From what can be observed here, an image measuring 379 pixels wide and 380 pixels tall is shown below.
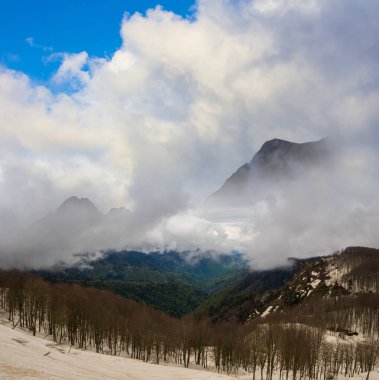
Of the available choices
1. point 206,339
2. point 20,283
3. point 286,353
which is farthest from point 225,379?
A: point 20,283

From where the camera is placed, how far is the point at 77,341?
12381 centimetres

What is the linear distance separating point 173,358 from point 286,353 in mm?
45070

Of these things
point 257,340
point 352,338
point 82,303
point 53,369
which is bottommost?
point 352,338

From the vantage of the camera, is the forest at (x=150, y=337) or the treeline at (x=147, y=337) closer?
the forest at (x=150, y=337)

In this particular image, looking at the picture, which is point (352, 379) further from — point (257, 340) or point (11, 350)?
point (11, 350)

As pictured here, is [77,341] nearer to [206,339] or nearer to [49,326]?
[49,326]

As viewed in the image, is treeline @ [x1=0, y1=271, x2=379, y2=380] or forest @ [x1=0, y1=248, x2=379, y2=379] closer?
forest @ [x1=0, y1=248, x2=379, y2=379]

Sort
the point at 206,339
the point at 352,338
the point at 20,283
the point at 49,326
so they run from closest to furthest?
the point at 49,326 → the point at 20,283 → the point at 206,339 → the point at 352,338

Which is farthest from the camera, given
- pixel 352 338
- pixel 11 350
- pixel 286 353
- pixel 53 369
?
pixel 352 338

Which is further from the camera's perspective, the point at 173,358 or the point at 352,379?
the point at 173,358

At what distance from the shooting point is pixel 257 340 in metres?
126

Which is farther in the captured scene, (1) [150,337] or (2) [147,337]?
(1) [150,337]

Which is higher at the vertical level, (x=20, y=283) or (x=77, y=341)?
(x=20, y=283)

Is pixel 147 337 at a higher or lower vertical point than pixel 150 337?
higher
